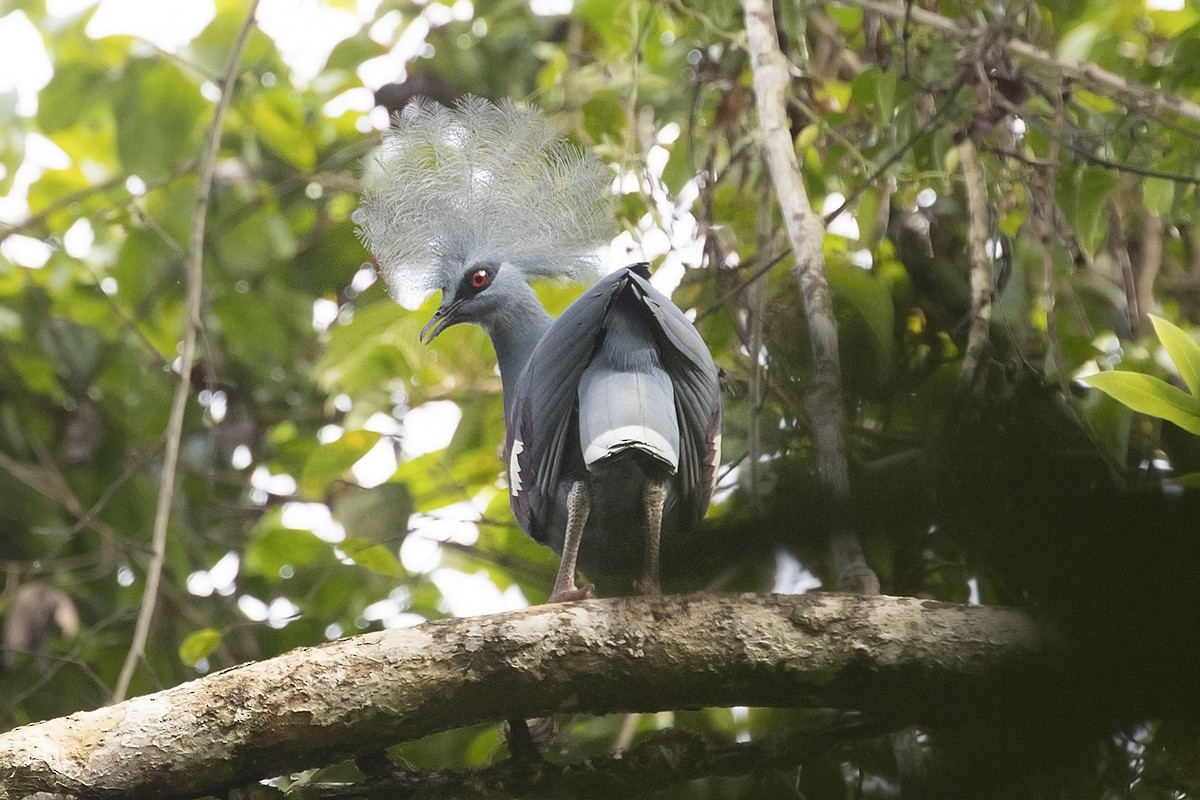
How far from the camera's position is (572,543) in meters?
2.02

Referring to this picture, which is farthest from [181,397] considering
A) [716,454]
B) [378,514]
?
[716,454]

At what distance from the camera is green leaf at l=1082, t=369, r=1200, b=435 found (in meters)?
1.61

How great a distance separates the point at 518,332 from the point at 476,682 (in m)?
1.03

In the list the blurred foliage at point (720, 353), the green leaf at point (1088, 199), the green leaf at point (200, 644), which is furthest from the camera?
the green leaf at point (200, 644)

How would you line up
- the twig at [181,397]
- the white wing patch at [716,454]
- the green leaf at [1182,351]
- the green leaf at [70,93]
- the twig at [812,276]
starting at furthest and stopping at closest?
1. the green leaf at [70,93]
2. the twig at [181,397]
3. the white wing patch at [716,454]
4. the green leaf at [1182,351]
5. the twig at [812,276]

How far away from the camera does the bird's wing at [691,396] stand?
78.2 inches

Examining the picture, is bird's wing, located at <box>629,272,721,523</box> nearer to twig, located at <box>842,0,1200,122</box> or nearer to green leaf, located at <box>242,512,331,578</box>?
twig, located at <box>842,0,1200,122</box>

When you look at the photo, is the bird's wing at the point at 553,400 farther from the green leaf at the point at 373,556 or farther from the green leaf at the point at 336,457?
the green leaf at the point at 336,457

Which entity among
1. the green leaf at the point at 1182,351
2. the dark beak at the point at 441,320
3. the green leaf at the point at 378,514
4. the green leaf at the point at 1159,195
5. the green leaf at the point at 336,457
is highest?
the green leaf at the point at 1159,195

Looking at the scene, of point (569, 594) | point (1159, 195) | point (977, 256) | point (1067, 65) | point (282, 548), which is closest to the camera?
point (569, 594)

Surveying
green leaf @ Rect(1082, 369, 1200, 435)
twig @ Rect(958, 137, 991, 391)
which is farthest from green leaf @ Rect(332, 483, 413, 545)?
green leaf @ Rect(1082, 369, 1200, 435)

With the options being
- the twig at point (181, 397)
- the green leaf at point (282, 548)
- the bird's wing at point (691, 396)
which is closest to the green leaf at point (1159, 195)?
the bird's wing at point (691, 396)

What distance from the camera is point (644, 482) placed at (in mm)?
2008

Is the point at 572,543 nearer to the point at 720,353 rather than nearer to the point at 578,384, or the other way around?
the point at 578,384
